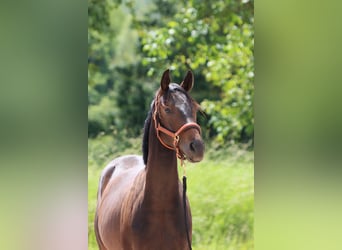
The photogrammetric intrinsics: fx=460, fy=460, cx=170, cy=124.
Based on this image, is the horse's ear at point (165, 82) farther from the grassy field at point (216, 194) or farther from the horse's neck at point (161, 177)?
the grassy field at point (216, 194)

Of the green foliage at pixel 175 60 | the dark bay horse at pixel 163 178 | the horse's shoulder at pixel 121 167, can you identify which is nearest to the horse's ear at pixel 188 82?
the dark bay horse at pixel 163 178

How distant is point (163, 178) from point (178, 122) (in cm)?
25

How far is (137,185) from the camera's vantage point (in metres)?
1.77

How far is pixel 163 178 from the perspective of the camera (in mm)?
1645

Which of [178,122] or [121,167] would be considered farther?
[121,167]

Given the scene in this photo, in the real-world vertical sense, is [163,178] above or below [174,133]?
below

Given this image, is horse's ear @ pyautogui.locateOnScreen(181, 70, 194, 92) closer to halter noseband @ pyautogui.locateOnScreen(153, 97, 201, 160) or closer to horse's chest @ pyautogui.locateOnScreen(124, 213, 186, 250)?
halter noseband @ pyautogui.locateOnScreen(153, 97, 201, 160)

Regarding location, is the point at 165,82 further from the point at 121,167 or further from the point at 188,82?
the point at 121,167

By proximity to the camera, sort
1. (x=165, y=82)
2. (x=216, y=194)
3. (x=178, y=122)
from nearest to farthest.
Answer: (x=178, y=122) → (x=165, y=82) → (x=216, y=194)

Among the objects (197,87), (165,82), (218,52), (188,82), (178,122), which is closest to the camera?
(178,122)

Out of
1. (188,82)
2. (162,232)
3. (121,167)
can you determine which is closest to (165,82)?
(188,82)
